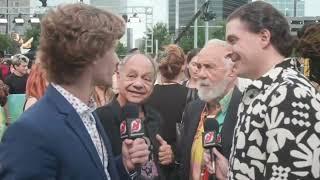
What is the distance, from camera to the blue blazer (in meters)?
2.26

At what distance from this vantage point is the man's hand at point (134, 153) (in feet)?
10.1

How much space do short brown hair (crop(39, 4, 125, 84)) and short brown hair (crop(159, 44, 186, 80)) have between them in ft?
12.1

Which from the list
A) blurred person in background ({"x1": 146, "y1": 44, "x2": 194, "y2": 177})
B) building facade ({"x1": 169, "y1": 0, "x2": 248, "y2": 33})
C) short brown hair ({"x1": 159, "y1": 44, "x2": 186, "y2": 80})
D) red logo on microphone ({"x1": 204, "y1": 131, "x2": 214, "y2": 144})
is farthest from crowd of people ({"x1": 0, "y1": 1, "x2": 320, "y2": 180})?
building facade ({"x1": 169, "y1": 0, "x2": 248, "y2": 33})

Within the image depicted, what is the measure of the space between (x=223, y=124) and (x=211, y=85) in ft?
1.87

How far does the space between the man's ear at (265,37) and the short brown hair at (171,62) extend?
3.34 meters

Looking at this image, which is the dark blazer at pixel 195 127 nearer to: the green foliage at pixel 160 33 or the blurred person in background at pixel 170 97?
the blurred person in background at pixel 170 97

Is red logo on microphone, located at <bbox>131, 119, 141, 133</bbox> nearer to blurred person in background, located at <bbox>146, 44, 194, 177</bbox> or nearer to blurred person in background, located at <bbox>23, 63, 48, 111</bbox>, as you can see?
blurred person in background, located at <bbox>23, 63, 48, 111</bbox>

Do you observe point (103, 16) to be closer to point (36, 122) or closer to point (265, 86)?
point (36, 122)

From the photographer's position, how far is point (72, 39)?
2.49 meters

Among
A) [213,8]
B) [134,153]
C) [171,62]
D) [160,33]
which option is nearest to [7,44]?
[160,33]

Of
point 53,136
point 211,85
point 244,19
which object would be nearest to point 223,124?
point 211,85

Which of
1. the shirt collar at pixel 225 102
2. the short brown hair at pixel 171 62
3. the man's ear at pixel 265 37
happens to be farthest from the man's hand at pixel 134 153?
the short brown hair at pixel 171 62

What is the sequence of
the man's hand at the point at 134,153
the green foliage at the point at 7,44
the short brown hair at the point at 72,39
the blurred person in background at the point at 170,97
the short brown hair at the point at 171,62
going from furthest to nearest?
the green foliage at the point at 7,44 → the short brown hair at the point at 171,62 → the blurred person in background at the point at 170,97 → the man's hand at the point at 134,153 → the short brown hair at the point at 72,39

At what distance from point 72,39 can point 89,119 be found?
1.38ft
